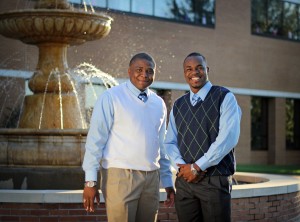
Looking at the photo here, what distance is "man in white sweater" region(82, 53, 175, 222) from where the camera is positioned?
5035mm

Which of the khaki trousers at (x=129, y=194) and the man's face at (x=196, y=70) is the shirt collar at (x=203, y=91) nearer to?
the man's face at (x=196, y=70)

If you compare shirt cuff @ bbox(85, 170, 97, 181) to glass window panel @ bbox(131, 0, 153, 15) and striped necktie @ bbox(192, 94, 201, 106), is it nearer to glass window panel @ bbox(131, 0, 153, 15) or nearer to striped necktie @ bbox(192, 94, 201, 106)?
striped necktie @ bbox(192, 94, 201, 106)

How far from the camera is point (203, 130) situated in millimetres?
5203

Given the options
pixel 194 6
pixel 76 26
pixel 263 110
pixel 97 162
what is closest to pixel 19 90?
pixel 194 6

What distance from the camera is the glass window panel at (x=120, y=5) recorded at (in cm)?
2519

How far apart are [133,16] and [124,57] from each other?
5.83 feet

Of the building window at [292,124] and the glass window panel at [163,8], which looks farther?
the building window at [292,124]

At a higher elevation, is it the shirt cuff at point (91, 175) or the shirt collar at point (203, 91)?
the shirt collar at point (203, 91)

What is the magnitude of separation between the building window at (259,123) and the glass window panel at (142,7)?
795 centimetres

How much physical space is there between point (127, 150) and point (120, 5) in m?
21.0

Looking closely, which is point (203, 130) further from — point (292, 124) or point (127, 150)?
point (292, 124)

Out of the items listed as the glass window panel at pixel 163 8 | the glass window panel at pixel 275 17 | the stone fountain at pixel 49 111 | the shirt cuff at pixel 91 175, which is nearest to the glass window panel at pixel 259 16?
the glass window panel at pixel 275 17

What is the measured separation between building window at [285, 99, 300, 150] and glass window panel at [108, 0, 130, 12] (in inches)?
461

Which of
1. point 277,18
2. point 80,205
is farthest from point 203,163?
point 277,18
